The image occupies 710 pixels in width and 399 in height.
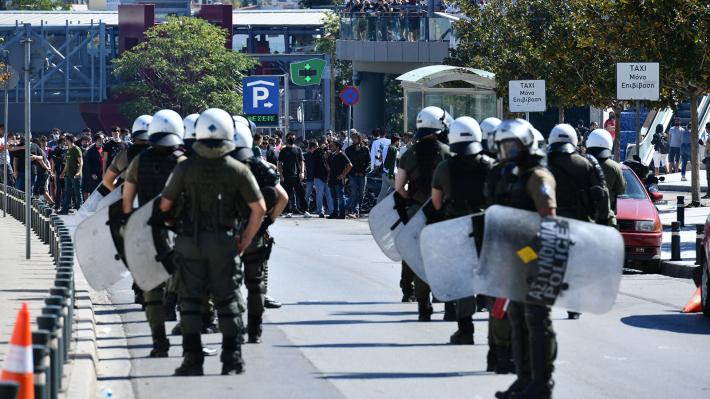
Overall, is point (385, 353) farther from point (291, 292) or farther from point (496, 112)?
point (496, 112)

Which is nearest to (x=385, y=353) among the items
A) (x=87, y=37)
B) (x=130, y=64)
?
(x=130, y=64)

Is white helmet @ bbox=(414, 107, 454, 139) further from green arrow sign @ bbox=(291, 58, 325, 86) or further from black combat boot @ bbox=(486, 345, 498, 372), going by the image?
green arrow sign @ bbox=(291, 58, 325, 86)

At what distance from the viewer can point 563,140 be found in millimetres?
12500

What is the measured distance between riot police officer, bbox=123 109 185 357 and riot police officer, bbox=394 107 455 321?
105 inches

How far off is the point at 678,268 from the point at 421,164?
709cm

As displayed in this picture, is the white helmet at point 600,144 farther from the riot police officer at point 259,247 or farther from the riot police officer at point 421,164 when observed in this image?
the riot police officer at point 259,247

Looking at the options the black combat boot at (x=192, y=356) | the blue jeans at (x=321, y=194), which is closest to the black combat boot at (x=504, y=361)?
the black combat boot at (x=192, y=356)

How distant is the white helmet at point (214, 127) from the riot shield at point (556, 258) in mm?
2112

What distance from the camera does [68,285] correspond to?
11000 millimetres

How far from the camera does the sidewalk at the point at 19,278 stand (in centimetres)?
1366

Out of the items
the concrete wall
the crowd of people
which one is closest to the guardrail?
the crowd of people

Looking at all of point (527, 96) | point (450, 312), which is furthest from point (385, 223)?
point (527, 96)

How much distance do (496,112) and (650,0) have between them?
23.8 feet

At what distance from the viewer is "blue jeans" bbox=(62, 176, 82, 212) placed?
33.1m
